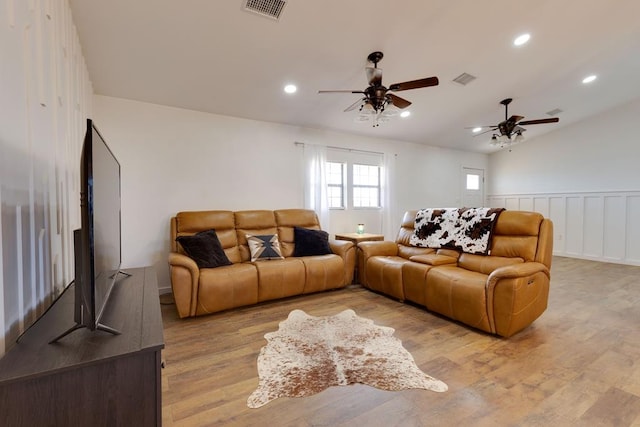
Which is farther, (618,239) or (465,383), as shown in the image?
(618,239)

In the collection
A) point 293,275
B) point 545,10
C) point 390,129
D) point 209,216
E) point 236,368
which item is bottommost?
point 236,368

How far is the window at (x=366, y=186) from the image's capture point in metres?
5.33

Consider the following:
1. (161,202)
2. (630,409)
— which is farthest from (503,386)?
(161,202)

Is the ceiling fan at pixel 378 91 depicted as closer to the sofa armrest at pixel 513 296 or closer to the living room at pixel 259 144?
the living room at pixel 259 144

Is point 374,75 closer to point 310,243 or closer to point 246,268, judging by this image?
point 310,243

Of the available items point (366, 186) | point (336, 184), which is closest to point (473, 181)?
point (366, 186)

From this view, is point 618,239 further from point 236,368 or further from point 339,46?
point 236,368

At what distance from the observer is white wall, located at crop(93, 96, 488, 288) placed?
337cm

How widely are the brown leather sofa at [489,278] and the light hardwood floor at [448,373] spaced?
0.16 metres

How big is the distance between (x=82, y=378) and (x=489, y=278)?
8.67 feet

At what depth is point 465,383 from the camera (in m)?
1.75

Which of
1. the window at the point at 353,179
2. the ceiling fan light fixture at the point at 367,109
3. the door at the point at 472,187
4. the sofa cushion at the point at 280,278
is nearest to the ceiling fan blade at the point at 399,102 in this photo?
the ceiling fan light fixture at the point at 367,109

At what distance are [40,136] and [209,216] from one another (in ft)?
7.32

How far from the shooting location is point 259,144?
14.0ft
